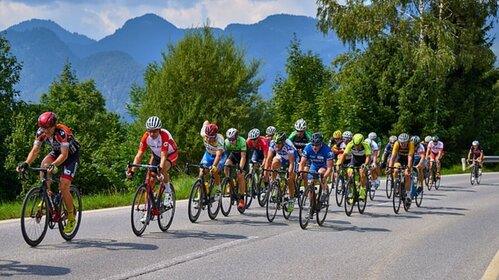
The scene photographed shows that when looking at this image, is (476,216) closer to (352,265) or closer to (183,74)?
(352,265)

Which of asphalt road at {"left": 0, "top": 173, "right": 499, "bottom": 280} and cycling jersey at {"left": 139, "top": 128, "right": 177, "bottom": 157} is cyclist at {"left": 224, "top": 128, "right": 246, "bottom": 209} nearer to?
asphalt road at {"left": 0, "top": 173, "right": 499, "bottom": 280}

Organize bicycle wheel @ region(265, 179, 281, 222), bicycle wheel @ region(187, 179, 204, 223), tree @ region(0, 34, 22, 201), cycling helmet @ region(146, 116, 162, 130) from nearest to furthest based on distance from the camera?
cycling helmet @ region(146, 116, 162, 130) → bicycle wheel @ region(187, 179, 204, 223) → bicycle wheel @ region(265, 179, 281, 222) → tree @ region(0, 34, 22, 201)

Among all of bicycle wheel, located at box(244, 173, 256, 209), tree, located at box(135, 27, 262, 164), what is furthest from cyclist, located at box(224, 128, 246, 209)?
tree, located at box(135, 27, 262, 164)

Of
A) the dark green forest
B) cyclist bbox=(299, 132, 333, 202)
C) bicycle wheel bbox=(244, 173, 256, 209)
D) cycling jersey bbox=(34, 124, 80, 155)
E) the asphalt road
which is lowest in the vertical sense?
the asphalt road

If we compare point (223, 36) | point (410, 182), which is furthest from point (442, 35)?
point (410, 182)

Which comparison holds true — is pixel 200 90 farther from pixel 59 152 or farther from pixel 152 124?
pixel 59 152

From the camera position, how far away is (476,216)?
1461 centimetres

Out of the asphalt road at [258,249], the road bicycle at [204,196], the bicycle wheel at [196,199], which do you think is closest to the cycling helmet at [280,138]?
the road bicycle at [204,196]

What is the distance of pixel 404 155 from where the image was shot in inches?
615

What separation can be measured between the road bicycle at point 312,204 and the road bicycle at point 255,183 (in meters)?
1.95

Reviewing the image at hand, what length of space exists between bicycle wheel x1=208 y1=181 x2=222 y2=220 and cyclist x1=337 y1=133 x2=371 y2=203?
3161mm

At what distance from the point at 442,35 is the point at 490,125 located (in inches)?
495

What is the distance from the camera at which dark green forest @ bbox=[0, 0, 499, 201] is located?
1489 inches

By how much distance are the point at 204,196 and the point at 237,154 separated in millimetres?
→ 2466
